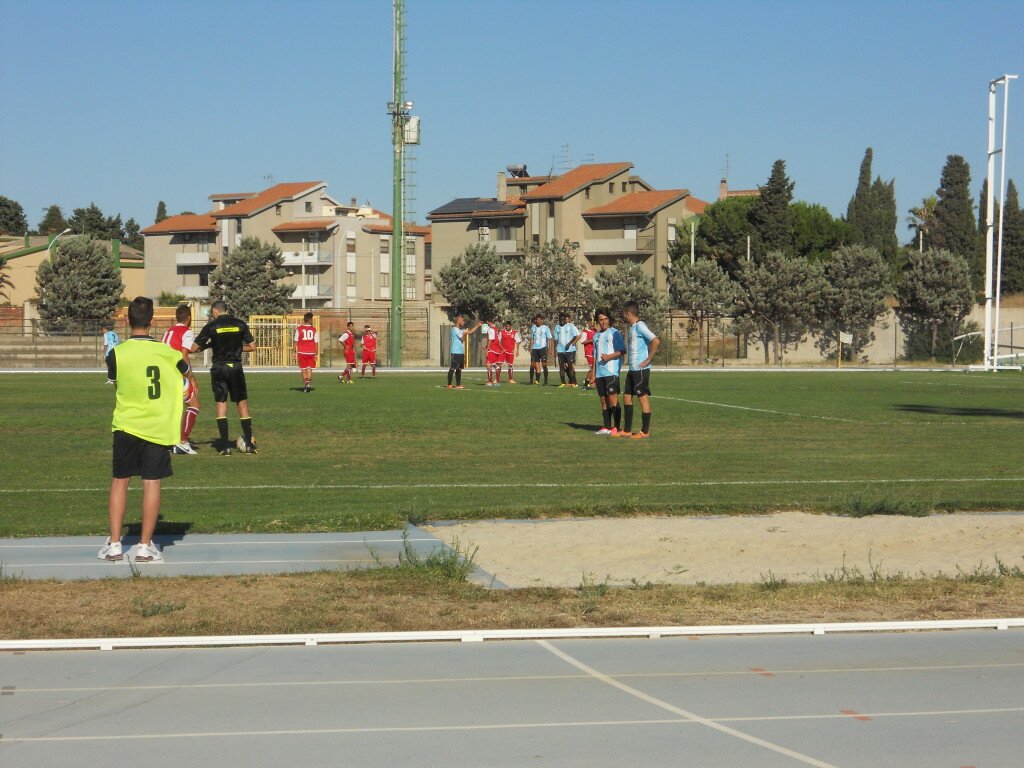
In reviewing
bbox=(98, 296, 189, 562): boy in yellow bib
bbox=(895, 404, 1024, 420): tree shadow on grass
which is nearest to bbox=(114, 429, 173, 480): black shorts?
bbox=(98, 296, 189, 562): boy in yellow bib

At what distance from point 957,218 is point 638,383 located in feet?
Answer: 265

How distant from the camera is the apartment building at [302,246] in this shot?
9738cm

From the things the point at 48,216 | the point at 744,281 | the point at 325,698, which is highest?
the point at 48,216

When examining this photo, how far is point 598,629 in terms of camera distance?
783cm

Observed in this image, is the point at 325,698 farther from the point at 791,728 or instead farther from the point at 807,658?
the point at 807,658

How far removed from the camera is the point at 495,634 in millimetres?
7719

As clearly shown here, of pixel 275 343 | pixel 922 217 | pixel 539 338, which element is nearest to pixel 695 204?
pixel 922 217

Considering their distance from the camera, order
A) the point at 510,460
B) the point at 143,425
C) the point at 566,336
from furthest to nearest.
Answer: the point at 566,336
the point at 510,460
the point at 143,425

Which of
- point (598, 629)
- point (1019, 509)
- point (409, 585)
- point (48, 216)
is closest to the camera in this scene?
point (598, 629)

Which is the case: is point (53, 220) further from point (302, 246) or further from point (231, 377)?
point (231, 377)

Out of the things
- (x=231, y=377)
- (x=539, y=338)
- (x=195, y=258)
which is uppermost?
(x=195, y=258)

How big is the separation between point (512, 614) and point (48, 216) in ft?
525

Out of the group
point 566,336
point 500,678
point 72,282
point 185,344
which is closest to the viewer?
point 500,678

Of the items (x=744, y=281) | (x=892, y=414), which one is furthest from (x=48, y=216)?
(x=892, y=414)
